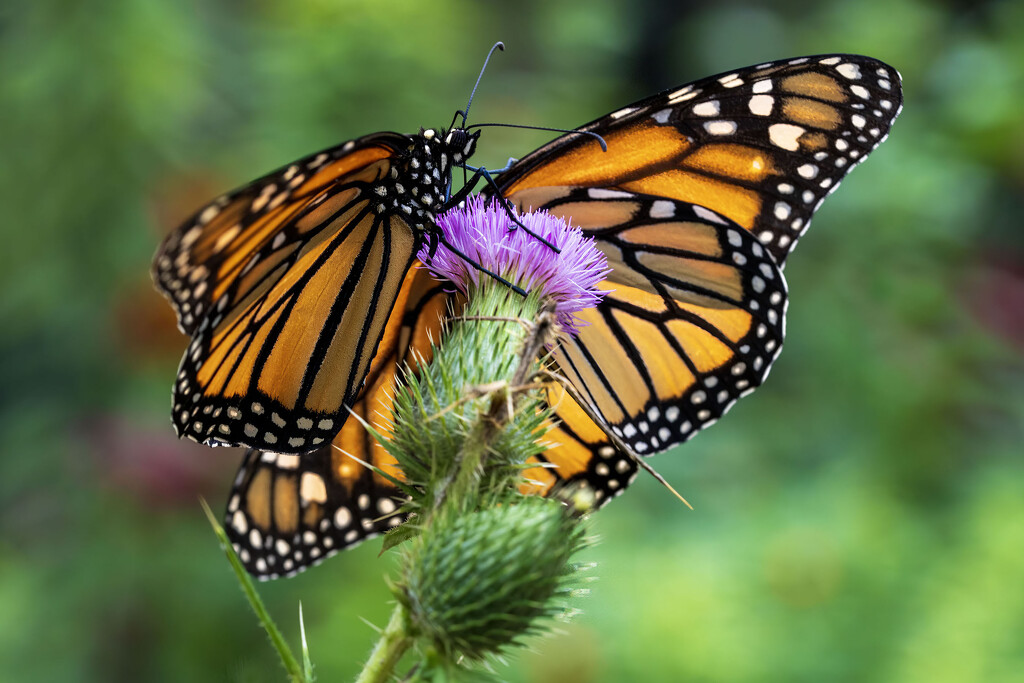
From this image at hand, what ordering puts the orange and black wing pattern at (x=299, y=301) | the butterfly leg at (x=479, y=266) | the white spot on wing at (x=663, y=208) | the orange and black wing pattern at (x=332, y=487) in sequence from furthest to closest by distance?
the white spot on wing at (x=663, y=208) < the orange and black wing pattern at (x=332, y=487) < the orange and black wing pattern at (x=299, y=301) < the butterfly leg at (x=479, y=266)

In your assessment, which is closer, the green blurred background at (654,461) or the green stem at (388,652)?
the green stem at (388,652)

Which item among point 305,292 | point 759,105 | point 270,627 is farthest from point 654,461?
point 270,627

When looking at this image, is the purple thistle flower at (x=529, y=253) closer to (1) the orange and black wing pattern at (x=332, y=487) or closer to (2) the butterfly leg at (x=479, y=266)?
(2) the butterfly leg at (x=479, y=266)

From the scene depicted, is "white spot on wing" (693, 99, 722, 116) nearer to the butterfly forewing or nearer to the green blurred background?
the butterfly forewing

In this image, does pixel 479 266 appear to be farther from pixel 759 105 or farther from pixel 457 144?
pixel 759 105

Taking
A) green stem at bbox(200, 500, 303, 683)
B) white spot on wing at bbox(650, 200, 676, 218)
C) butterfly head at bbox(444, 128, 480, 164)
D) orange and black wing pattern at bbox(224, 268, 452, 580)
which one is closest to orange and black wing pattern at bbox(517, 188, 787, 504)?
white spot on wing at bbox(650, 200, 676, 218)

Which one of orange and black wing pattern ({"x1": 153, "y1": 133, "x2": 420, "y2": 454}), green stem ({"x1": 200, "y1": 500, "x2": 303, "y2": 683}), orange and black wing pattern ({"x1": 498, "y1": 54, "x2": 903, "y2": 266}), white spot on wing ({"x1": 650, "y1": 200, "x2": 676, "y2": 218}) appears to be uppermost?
orange and black wing pattern ({"x1": 498, "y1": 54, "x2": 903, "y2": 266})

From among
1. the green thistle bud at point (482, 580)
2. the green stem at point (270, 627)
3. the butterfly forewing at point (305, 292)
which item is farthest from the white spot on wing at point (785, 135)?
the green stem at point (270, 627)
